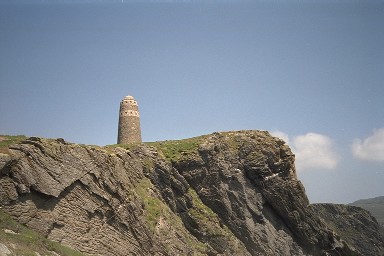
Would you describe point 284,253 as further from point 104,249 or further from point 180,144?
point 104,249

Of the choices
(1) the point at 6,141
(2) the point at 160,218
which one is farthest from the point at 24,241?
(2) the point at 160,218

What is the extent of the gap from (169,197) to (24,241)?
77.5ft

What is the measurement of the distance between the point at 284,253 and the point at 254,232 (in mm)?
6155

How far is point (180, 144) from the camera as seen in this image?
54125mm

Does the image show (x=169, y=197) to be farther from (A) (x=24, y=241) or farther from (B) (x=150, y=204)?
(A) (x=24, y=241)

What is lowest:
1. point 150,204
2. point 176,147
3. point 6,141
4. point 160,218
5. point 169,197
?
point 160,218

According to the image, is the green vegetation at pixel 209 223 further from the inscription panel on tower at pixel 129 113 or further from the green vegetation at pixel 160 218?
the inscription panel on tower at pixel 129 113

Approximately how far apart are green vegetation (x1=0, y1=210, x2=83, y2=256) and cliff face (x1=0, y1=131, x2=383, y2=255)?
1.23 metres

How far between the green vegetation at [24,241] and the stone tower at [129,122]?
1251 inches

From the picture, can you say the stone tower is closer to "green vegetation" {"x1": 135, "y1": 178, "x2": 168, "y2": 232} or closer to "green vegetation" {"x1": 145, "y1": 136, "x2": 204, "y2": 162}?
"green vegetation" {"x1": 145, "y1": 136, "x2": 204, "y2": 162}

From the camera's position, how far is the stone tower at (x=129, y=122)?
58.2 m

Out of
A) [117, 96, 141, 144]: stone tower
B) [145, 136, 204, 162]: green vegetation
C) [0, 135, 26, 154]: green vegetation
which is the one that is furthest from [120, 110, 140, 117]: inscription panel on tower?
[0, 135, 26, 154]: green vegetation

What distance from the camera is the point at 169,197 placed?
45844 mm

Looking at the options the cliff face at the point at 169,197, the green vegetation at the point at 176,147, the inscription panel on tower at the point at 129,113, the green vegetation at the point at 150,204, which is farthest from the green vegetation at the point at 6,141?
the inscription panel on tower at the point at 129,113
